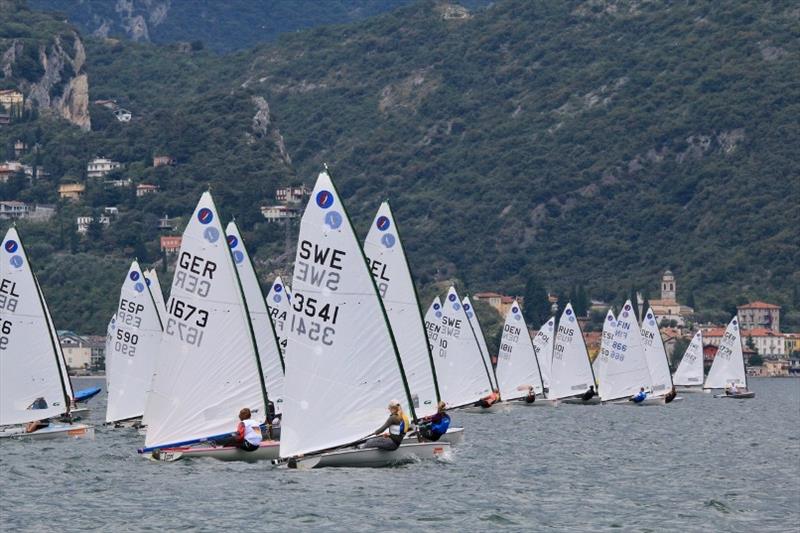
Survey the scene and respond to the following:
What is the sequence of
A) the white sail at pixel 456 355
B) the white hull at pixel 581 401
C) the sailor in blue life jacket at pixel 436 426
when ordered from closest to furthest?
the sailor in blue life jacket at pixel 436 426 → the white sail at pixel 456 355 → the white hull at pixel 581 401

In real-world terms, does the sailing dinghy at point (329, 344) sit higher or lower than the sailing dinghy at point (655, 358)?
lower

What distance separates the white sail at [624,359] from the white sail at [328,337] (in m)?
54.1

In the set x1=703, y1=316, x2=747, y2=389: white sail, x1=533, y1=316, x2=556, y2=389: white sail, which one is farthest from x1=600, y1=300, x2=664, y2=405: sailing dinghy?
x1=703, y1=316, x2=747, y2=389: white sail

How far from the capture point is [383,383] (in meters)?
43.3

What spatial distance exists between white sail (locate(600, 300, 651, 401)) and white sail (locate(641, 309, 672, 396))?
420 centimetres

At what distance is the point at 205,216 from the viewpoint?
4469 centimetres

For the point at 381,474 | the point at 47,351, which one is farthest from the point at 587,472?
the point at 47,351

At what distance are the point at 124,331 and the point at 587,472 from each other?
765 inches

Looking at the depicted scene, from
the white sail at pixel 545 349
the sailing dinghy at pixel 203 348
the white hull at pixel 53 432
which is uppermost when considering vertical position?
the white sail at pixel 545 349

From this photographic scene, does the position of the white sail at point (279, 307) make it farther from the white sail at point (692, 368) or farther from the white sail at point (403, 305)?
the white sail at point (692, 368)

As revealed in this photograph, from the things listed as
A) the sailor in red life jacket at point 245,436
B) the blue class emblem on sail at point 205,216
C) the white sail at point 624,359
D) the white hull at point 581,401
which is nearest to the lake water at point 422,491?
the sailor in red life jacket at point 245,436

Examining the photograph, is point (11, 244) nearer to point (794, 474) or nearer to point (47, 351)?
point (47, 351)

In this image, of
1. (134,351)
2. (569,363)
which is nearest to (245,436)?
(134,351)

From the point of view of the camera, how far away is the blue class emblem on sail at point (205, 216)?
44625 mm
